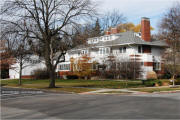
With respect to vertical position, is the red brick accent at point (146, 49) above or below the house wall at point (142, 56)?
above

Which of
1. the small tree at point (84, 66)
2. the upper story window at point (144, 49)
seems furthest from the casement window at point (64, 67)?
the upper story window at point (144, 49)

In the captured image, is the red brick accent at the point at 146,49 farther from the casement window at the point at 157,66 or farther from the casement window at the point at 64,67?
the casement window at the point at 64,67

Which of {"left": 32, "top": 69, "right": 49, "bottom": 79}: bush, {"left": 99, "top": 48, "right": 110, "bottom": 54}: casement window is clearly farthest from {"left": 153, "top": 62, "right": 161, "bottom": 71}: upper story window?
{"left": 32, "top": 69, "right": 49, "bottom": 79}: bush

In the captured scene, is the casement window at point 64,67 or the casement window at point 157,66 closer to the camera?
the casement window at point 157,66

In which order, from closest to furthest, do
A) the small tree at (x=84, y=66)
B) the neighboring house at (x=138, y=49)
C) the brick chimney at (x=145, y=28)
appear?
the neighboring house at (x=138, y=49)
the small tree at (x=84, y=66)
the brick chimney at (x=145, y=28)

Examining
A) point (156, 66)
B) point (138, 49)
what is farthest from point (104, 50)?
point (156, 66)

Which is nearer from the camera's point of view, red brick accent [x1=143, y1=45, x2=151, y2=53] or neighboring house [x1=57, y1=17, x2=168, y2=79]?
neighboring house [x1=57, y1=17, x2=168, y2=79]

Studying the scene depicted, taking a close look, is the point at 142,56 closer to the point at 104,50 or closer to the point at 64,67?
the point at 104,50

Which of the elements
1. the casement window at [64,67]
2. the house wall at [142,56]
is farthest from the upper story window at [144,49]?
the casement window at [64,67]

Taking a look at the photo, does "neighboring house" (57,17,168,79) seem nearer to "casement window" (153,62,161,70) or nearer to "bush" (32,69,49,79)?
"casement window" (153,62,161,70)

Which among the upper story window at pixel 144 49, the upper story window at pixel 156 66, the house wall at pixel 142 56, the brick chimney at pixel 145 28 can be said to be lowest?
the upper story window at pixel 156 66

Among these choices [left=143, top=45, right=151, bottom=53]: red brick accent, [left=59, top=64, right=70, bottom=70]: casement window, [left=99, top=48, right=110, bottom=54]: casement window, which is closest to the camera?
[left=143, top=45, right=151, bottom=53]: red brick accent

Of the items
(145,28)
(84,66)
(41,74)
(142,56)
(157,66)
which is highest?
(145,28)

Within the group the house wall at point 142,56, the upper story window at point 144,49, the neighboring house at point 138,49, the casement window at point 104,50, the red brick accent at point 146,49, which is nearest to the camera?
the house wall at point 142,56
